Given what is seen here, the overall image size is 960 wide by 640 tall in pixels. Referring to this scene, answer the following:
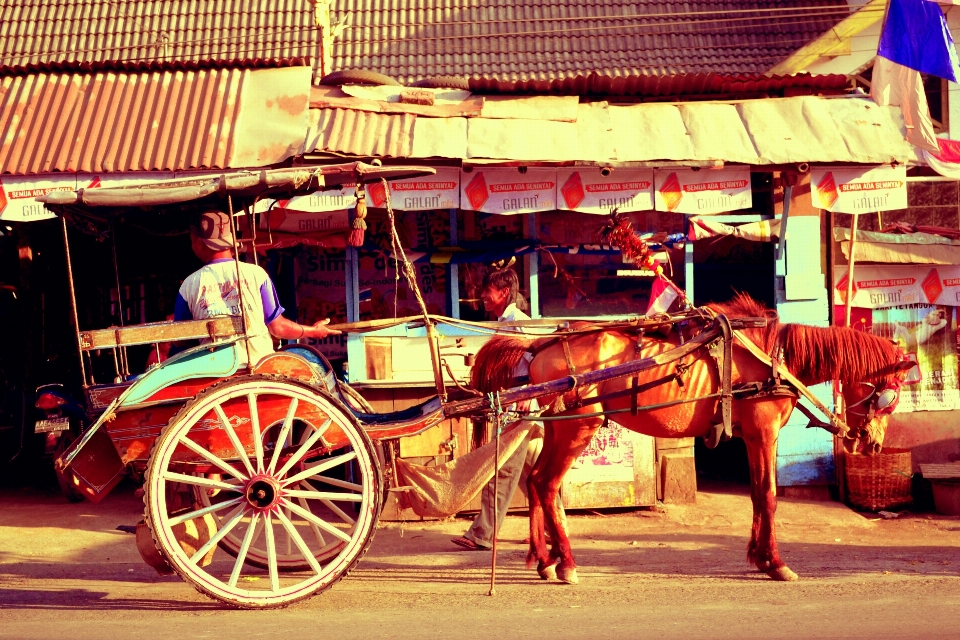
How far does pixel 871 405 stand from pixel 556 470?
206cm

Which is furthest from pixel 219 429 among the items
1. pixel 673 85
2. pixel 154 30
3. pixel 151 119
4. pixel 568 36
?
pixel 154 30

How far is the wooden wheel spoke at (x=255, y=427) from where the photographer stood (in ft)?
17.9

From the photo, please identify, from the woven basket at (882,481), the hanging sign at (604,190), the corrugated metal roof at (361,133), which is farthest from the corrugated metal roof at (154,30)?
the woven basket at (882,481)

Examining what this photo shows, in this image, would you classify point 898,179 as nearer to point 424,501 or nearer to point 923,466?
point 923,466

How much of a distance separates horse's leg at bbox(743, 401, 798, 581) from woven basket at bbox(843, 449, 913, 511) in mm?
3049

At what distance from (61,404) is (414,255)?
4023 mm

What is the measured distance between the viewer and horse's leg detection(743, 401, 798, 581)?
6438 mm

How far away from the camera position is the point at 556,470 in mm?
6707

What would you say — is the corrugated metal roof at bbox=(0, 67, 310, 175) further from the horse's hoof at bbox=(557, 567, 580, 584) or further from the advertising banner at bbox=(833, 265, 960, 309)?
the advertising banner at bbox=(833, 265, 960, 309)

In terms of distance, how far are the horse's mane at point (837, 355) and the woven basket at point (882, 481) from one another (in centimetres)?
280

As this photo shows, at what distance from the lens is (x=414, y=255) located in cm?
954

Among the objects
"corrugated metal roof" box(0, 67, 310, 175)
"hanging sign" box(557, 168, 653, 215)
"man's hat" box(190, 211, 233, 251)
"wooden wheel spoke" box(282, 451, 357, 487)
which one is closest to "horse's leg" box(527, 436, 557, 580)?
"wooden wheel spoke" box(282, 451, 357, 487)

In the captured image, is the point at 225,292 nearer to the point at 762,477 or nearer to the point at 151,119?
the point at 762,477

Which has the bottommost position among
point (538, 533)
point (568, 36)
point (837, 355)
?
point (538, 533)
